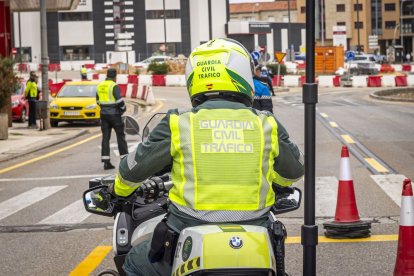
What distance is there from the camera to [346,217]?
29.2 ft

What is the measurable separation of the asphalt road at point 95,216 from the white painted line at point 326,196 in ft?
→ 0.04

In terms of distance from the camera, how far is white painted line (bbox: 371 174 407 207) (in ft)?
37.8

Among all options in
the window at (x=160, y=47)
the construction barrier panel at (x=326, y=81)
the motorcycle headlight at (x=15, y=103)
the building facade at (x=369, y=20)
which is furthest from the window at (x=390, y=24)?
the motorcycle headlight at (x=15, y=103)

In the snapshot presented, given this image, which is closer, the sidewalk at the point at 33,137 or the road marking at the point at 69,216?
the road marking at the point at 69,216

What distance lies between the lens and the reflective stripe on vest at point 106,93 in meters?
15.9

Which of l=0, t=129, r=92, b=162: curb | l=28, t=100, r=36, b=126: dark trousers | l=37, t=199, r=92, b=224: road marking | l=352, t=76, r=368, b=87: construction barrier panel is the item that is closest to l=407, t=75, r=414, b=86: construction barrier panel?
l=352, t=76, r=368, b=87: construction barrier panel

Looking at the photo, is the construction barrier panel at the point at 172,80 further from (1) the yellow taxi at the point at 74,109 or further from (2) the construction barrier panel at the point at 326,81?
(1) the yellow taxi at the point at 74,109

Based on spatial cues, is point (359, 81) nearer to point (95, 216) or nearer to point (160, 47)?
point (160, 47)

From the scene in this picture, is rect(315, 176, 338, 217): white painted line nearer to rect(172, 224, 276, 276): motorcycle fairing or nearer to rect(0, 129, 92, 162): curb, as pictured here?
rect(172, 224, 276, 276): motorcycle fairing

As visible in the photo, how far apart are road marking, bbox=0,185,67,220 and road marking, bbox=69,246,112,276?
2.72m

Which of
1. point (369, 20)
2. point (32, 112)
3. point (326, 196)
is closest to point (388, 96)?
point (32, 112)

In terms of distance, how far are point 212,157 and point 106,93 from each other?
1233cm

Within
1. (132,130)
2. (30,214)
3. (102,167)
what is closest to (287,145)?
(132,130)

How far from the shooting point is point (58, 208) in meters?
11.3
